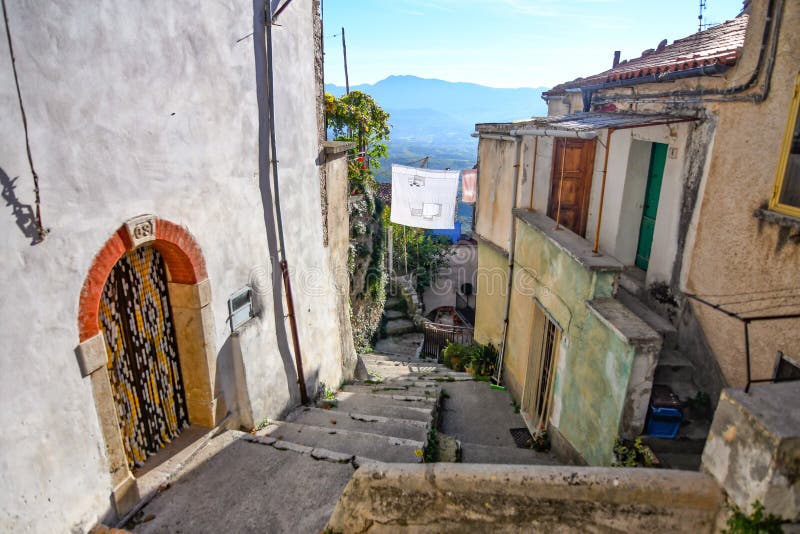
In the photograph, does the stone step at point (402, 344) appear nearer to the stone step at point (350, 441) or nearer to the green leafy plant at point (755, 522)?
the stone step at point (350, 441)

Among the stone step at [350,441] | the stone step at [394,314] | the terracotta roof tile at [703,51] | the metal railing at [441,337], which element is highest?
the terracotta roof tile at [703,51]

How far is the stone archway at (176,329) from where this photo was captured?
392 centimetres

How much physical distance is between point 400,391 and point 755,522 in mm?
7186

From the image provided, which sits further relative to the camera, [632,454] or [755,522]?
[632,454]

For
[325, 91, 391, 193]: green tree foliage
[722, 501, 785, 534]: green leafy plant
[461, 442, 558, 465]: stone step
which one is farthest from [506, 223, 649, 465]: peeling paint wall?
[325, 91, 391, 193]: green tree foliage

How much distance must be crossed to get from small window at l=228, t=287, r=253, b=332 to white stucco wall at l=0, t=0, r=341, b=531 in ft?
0.41

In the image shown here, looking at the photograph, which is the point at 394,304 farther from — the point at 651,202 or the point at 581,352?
the point at 581,352

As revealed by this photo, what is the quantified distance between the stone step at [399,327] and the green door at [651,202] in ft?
41.4

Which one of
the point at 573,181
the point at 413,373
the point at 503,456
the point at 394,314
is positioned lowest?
the point at 394,314

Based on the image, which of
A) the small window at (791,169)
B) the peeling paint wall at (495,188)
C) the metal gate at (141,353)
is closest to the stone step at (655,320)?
the small window at (791,169)

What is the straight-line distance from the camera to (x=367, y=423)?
703 cm

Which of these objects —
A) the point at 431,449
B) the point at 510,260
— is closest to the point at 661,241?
the point at 510,260

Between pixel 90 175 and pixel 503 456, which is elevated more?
pixel 90 175

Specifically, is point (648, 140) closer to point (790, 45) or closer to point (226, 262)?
point (790, 45)
